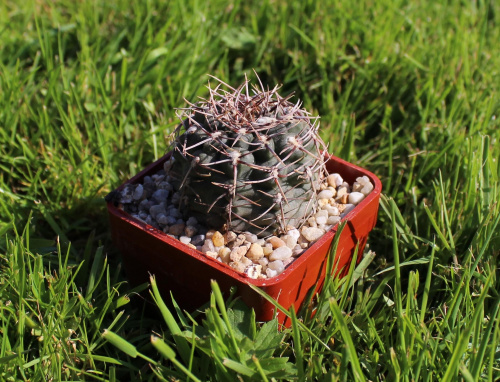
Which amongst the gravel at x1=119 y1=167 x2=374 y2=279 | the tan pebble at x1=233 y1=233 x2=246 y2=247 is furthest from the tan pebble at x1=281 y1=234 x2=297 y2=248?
the tan pebble at x1=233 y1=233 x2=246 y2=247

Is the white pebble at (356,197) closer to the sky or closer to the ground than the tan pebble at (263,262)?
closer to the sky

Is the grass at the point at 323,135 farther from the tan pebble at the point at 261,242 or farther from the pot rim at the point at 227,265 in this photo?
the tan pebble at the point at 261,242

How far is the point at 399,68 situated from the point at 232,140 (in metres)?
1.35

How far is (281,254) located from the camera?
1561 millimetres

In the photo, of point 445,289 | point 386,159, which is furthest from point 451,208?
point 386,159

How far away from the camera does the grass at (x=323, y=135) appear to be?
144 cm

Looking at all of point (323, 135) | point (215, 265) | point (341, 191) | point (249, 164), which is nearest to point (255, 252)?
point (215, 265)

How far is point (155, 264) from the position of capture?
1639mm

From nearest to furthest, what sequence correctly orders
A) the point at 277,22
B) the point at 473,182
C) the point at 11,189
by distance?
the point at 473,182 → the point at 11,189 → the point at 277,22

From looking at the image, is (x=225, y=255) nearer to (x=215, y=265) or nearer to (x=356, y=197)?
(x=215, y=265)

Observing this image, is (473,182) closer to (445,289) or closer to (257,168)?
(445,289)

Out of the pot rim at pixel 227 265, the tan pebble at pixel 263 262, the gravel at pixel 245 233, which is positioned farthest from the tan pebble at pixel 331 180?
the tan pebble at pixel 263 262

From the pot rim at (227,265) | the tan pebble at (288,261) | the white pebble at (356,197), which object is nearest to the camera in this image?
the pot rim at (227,265)

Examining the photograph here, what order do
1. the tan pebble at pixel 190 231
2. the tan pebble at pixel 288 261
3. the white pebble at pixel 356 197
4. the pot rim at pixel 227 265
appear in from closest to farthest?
1. the pot rim at pixel 227 265
2. the tan pebble at pixel 288 261
3. the tan pebble at pixel 190 231
4. the white pebble at pixel 356 197
